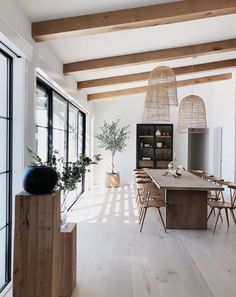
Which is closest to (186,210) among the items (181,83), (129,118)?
(181,83)

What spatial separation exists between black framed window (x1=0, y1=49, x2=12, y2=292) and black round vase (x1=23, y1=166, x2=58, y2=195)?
80 centimetres

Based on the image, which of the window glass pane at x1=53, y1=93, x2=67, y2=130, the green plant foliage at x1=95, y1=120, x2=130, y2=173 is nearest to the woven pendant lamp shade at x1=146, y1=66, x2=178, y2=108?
the window glass pane at x1=53, y1=93, x2=67, y2=130

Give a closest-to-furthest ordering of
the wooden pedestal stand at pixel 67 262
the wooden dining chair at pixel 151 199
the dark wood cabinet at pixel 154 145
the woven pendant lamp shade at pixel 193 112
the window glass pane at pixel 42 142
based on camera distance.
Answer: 1. the wooden pedestal stand at pixel 67 262
2. the window glass pane at pixel 42 142
3. the wooden dining chair at pixel 151 199
4. the woven pendant lamp shade at pixel 193 112
5. the dark wood cabinet at pixel 154 145

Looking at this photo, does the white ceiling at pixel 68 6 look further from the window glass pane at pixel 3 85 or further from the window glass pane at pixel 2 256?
the window glass pane at pixel 2 256

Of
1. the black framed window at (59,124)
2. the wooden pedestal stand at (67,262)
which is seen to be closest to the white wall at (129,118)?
the black framed window at (59,124)

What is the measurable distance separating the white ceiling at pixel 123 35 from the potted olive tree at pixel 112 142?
4.85 m

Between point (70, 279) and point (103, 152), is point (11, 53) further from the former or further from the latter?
point (103, 152)

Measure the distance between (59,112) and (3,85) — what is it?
2512mm

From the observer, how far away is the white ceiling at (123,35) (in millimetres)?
3053

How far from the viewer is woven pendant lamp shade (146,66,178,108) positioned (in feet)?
16.2

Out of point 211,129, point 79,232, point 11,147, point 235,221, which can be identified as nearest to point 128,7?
point 11,147

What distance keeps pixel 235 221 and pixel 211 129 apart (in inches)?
221

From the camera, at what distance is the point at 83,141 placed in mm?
8547

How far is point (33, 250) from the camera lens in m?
2.15
